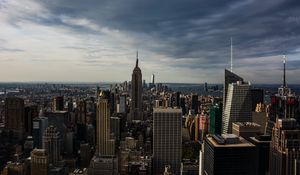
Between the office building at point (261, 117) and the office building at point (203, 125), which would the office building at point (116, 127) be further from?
the office building at point (261, 117)

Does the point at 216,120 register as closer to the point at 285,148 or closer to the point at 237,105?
the point at 237,105

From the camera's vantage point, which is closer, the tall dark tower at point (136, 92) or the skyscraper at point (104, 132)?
the skyscraper at point (104, 132)

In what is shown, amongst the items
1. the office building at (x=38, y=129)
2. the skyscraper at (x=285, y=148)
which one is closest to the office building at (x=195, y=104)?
the office building at (x=38, y=129)

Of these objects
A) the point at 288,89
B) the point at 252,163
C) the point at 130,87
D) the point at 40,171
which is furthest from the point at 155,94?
the point at 252,163

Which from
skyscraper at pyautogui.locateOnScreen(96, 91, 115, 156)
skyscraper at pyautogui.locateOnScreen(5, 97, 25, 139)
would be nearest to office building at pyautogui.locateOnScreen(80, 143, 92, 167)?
skyscraper at pyautogui.locateOnScreen(96, 91, 115, 156)

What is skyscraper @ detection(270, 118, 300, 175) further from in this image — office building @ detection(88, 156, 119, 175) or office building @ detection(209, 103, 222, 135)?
office building @ detection(209, 103, 222, 135)

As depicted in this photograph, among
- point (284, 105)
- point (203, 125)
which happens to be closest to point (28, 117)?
point (203, 125)
